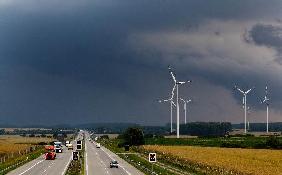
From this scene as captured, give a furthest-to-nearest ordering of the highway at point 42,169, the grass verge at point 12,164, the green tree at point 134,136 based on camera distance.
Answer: the green tree at point 134,136
the grass verge at point 12,164
the highway at point 42,169

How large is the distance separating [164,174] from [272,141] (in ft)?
306

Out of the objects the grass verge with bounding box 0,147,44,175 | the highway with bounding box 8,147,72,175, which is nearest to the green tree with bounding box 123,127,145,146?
the grass verge with bounding box 0,147,44,175

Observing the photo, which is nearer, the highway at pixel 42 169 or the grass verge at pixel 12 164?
the highway at pixel 42 169

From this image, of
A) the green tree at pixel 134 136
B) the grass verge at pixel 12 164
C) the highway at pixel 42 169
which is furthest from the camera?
the green tree at pixel 134 136

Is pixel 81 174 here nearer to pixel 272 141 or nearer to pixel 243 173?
pixel 243 173

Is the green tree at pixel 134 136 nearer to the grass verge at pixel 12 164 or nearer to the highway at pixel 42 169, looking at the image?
the grass verge at pixel 12 164

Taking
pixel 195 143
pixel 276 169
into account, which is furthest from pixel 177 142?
pixel 276 169

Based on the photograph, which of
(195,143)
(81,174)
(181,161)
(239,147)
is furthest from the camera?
(195,143)

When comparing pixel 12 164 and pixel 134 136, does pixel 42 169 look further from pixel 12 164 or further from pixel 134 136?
pixel 134 136

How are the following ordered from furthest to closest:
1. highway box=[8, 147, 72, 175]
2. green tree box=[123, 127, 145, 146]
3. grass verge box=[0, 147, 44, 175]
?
green tree box=[123, 127, 145, 146] → grass verge box=[0, 147, 44, 175] → highway box=[8, 147, 72, 175]

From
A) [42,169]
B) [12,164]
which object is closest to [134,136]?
[12,164]

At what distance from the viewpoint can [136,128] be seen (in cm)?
19425

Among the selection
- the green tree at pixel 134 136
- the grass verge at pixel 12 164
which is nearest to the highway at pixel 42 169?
the grass verge at pixel 12 164

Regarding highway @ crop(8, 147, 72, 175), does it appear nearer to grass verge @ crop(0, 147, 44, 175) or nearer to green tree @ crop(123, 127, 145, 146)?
grass verge @ crop(0, 147, 44, 175)
